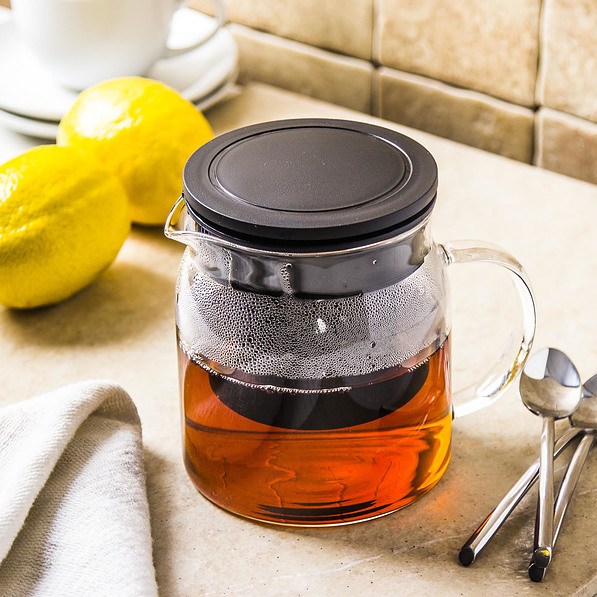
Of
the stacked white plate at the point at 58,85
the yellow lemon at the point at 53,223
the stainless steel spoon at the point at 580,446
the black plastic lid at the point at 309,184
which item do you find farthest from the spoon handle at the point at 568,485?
the stacked white plate at the point at 58,85

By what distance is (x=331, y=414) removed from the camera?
46cm

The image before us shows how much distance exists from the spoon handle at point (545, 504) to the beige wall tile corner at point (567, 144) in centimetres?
41

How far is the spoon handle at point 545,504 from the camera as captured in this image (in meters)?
0.46

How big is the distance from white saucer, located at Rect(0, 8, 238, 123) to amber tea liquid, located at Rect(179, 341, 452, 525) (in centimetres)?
46

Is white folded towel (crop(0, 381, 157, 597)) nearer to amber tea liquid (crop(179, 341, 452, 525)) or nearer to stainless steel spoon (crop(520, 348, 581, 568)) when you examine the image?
amber tea liquid (crop(179, 341, 452, 525))

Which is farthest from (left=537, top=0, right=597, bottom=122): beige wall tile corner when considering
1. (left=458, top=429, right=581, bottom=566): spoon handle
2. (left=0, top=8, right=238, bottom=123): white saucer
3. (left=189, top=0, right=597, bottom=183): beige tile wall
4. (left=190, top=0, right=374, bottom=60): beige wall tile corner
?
(left=458, top=429, right=581, bottom=566): spoon handle

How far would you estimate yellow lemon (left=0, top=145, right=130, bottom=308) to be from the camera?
63 cm

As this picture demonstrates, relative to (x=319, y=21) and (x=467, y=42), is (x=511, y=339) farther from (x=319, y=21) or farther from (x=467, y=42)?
(x=319, y=21)

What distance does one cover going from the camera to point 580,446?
53 cm

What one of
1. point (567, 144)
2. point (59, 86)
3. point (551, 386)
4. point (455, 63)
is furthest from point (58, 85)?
point (551, 386)

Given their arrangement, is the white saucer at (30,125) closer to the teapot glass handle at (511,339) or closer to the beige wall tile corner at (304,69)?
the beige wall tile corner at (304,69)

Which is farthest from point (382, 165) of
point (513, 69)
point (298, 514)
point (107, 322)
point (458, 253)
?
point (513, 69)

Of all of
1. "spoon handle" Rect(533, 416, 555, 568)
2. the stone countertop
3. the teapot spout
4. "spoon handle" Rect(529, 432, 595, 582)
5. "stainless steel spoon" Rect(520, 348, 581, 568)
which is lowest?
the stone countertop

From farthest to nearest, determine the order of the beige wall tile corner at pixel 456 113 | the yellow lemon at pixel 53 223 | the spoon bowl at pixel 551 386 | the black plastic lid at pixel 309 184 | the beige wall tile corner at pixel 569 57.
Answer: the beige wall tile corner at pixel 456 113 < the beige wall tile corner at pixel 569 57 < the yellow lemon at pixel 53 223 < the spoon bowl at pixel 551 386 < the black plastic lid at pixel 309 184
